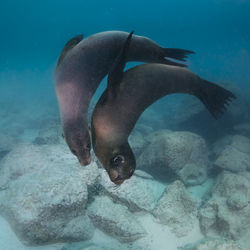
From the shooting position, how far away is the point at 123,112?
1.42 meters

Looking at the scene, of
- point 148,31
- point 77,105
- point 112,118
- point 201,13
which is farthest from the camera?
point 148,31

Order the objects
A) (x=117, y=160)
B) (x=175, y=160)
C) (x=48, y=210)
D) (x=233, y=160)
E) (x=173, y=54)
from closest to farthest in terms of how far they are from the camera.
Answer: (x=117, y=160)
(x=173, y=54)
(x=48, y=210)
(x=175, y=160)
(x=233, y=160)

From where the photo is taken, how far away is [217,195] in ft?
16.9

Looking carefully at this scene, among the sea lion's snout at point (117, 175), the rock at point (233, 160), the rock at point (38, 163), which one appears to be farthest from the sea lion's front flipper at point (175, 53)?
the rock at point (233, 160)

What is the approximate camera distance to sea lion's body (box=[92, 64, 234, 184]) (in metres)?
1.38

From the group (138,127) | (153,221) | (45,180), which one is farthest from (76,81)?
(138,127)

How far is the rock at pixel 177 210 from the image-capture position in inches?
182

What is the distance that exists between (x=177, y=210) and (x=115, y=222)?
1560mm

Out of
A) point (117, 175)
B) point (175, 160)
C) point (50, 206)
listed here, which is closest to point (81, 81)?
point (117, 175)

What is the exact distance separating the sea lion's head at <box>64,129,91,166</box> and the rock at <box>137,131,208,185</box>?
16.8 feet

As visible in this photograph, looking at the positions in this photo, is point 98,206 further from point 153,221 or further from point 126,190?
point 153,221

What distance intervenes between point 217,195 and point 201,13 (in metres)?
98.2

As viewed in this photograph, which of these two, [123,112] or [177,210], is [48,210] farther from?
[123,112]

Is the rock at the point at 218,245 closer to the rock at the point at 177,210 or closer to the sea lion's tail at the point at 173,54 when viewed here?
the rock at the point at 177,210
